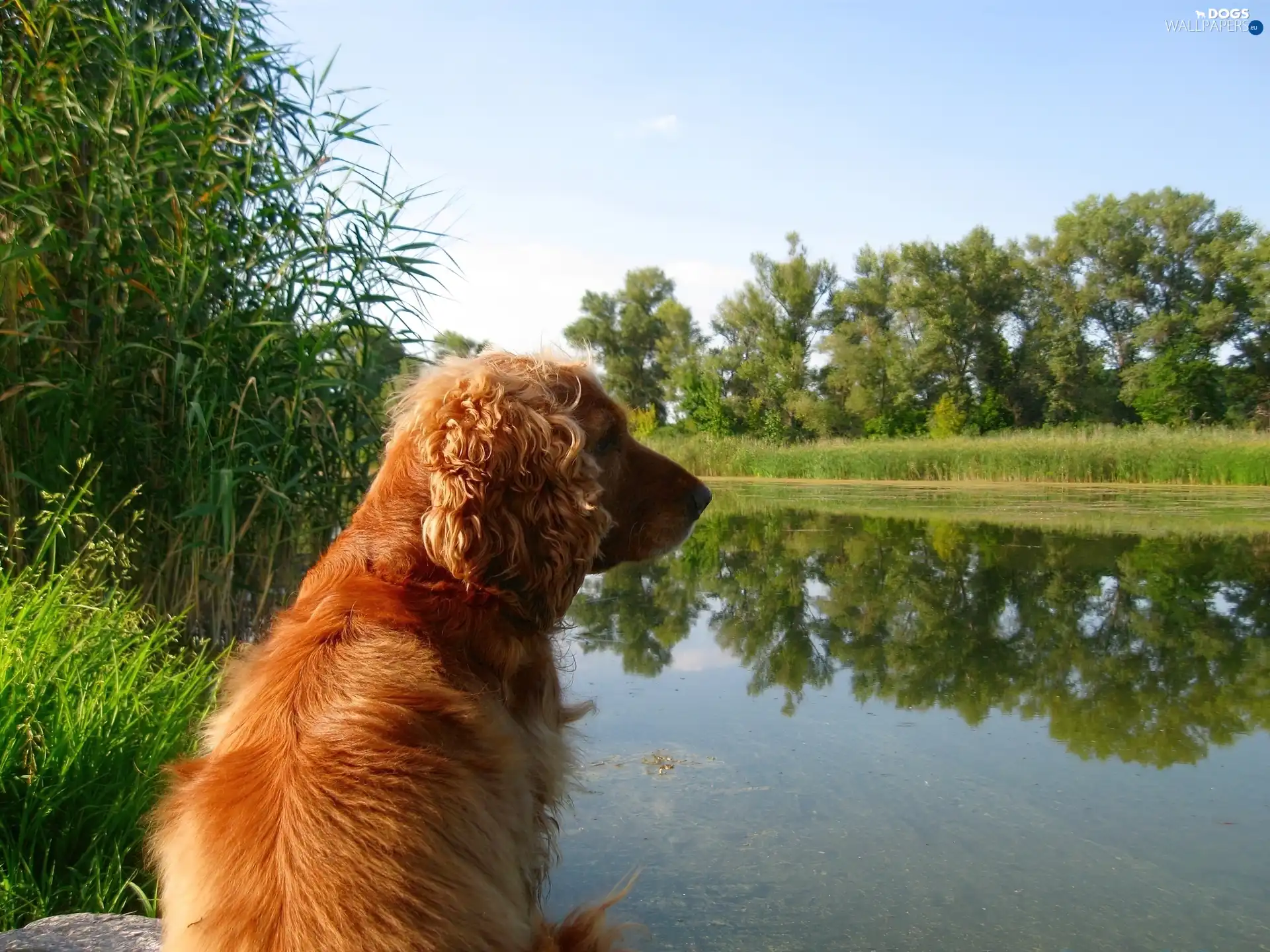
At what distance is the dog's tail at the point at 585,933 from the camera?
204 cm

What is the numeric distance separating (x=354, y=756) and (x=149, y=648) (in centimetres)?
228

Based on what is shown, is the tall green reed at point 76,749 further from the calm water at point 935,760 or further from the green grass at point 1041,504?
the green grass at point 1041,504

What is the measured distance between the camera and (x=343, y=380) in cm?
500

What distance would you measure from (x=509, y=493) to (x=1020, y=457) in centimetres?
2432

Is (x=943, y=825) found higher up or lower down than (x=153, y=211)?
lower down

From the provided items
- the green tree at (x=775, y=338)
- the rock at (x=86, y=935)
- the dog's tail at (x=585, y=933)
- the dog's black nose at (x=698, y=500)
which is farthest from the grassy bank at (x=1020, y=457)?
the rock at (x=86, y=935)

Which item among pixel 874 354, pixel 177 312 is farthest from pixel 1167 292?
pixel 177 312

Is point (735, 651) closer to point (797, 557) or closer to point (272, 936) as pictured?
point (797, 557)

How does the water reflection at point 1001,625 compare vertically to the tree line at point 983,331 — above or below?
below

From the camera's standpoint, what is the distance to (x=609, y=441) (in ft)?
8.97

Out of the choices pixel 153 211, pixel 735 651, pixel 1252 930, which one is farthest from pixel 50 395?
pixel 1252 930

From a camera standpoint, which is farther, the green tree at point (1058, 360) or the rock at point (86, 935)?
the green tree at point (1058, 360)

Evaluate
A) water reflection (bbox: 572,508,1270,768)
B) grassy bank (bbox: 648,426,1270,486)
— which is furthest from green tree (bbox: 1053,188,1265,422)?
water reflection (bbox: 572,508,1270,768)

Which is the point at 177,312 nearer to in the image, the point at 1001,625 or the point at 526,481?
the point at 526,481
